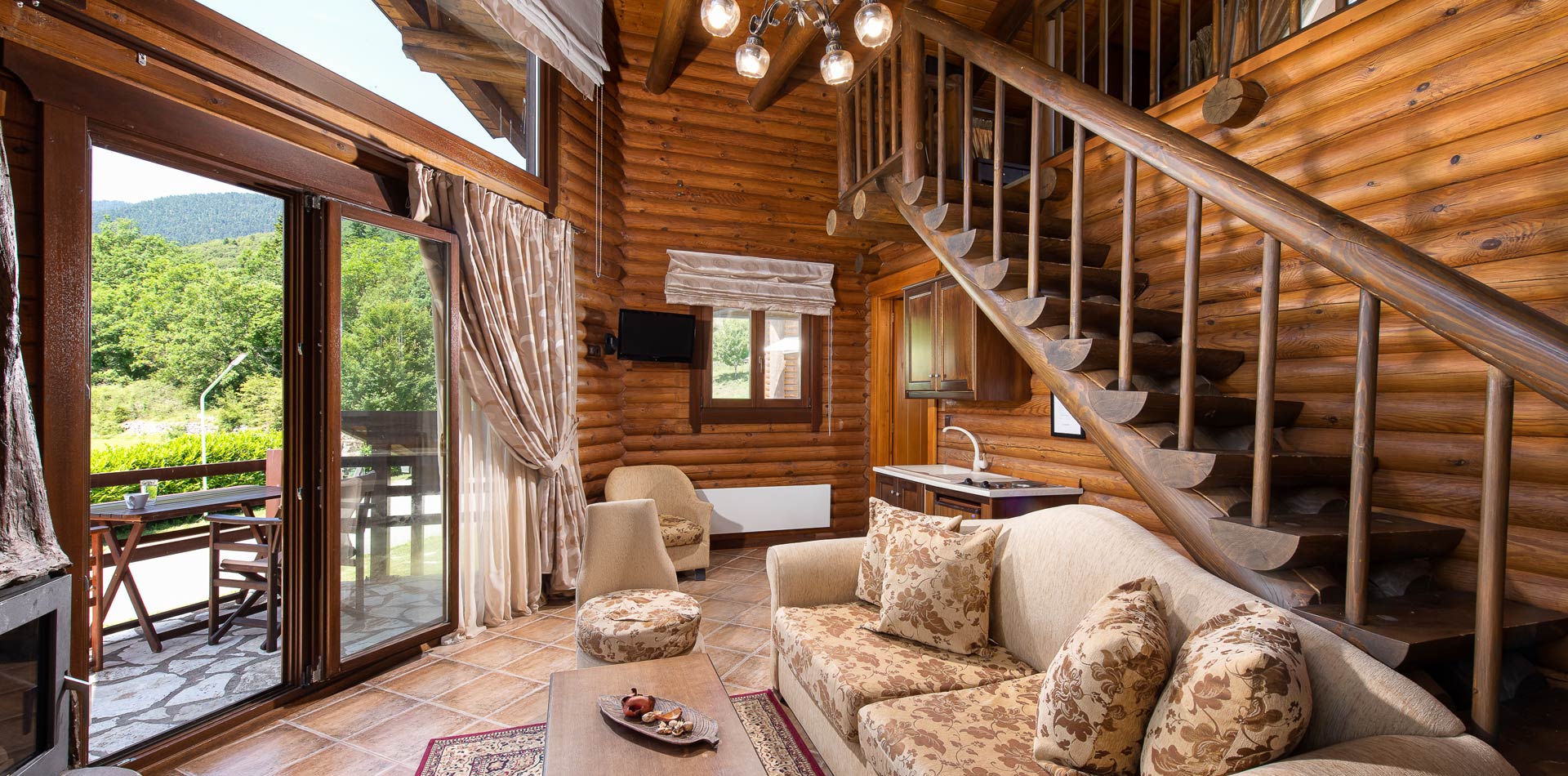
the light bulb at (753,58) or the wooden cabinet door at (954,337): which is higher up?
the light bulb at (753,58)

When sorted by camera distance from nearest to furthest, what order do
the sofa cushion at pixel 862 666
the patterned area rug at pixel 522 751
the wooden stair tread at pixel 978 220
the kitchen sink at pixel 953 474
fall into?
the sofa cushion at pixel 862 666
the patterned area rug at pixel 522 751
the wooden stair tread at pixel 978 220
the kitchen sink at pixel 953 474

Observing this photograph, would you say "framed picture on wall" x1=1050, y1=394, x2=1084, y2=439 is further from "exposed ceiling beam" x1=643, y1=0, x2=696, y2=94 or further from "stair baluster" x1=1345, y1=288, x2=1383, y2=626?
"exposed ceiling beam" x1=643, y1=0, x2=696, y2=94

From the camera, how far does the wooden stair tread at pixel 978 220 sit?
308cm

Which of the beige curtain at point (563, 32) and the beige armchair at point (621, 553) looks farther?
the beige curtain at point (563, 32)

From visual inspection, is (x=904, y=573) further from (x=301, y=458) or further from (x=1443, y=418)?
(x=301, y=458)

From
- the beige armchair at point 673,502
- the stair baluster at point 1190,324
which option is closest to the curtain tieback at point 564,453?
the beige armchair at point 673,502

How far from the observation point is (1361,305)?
1405mm

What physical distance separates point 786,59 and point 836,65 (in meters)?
2.01

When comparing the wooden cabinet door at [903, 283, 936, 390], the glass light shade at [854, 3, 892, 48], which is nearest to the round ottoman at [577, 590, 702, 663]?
the glass light shade at [854, 3, 892, 48]

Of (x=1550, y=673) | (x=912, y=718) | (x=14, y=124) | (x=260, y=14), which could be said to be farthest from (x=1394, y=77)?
(x=14, y=124)

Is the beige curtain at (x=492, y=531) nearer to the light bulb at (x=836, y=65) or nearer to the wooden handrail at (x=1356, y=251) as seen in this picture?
the light bulb at (x=836, y=65)

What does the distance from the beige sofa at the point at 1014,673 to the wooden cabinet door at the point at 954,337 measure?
1.55 m

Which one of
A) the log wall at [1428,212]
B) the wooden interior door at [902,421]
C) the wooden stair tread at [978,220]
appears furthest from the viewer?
the wooden interior door at [902,421]

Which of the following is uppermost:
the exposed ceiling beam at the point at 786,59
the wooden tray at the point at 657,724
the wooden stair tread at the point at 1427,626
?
the exposed ceiling beam at the point at 786,59
